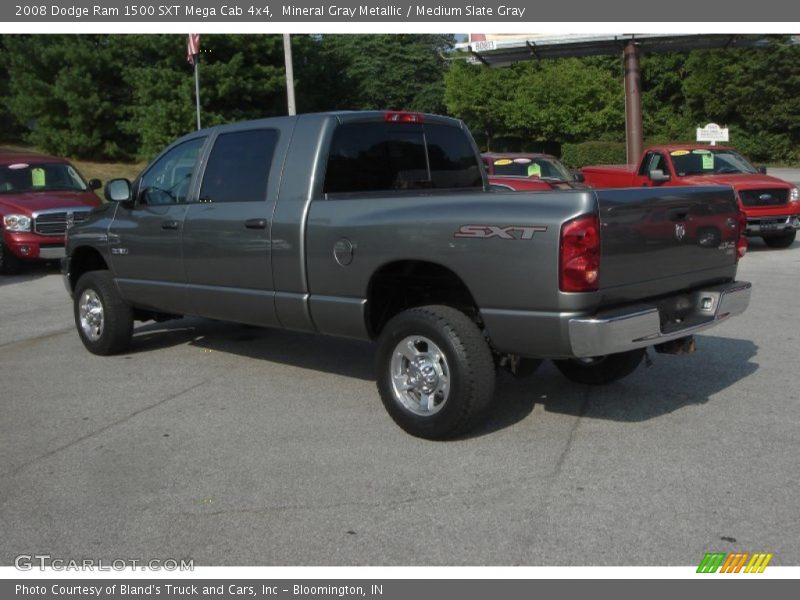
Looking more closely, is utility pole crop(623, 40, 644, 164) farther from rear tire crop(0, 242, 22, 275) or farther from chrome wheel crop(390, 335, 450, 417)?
chrome wheel crop(390, 335, 450, 417)

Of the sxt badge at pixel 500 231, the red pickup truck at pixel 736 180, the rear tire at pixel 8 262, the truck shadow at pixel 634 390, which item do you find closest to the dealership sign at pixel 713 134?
the red pickup truck at pixel 736 180

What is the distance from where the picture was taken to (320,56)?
36.8 m

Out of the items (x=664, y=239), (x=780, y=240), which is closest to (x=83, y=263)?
(x=664, y=239)

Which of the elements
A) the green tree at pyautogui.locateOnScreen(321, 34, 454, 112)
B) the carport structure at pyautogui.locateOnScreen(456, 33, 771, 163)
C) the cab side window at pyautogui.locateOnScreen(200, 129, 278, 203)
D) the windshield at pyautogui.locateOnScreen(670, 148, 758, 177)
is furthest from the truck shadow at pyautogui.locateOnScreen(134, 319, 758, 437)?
the green tree at pyautogui.locateOnScreen(321, 34, 454, 112)

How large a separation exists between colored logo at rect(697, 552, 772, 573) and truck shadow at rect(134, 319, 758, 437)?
1896 millimetres

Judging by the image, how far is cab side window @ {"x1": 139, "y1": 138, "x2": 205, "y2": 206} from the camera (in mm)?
6988

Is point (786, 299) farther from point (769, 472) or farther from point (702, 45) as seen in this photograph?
point (702, 45)

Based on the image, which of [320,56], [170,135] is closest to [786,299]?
[170,135]

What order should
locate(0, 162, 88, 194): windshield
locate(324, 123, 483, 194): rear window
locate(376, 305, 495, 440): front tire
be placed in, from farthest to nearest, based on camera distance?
1. locate(0, 162, 88, 194): windshield
2. locate(324, 123, 483, 194): rear window
3. locate(376, 305, 495, 440): front tire

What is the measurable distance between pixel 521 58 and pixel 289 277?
1033 inches

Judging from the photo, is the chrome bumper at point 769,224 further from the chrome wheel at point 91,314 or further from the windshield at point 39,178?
the windshield at point 39,178

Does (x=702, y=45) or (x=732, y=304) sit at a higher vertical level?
(x=702, y=45)

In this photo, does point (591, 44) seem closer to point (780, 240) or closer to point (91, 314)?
point (780, 240)

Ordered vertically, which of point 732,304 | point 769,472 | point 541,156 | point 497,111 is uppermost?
point 497,111
